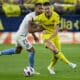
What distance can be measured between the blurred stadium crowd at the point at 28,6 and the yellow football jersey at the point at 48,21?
1259cm

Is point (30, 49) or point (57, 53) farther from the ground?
point (30, 49)

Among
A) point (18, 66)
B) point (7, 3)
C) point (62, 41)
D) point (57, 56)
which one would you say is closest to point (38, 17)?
point (57, 56)

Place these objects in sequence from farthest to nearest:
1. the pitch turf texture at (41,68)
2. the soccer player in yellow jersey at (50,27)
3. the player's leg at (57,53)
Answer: the soccer player in yellow jersey at (50,27) < the player's leg at (57,53) < the pitch turf texture at (41,68)

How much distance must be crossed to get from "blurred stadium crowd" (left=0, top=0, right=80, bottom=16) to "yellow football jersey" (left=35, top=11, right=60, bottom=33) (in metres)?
12.6

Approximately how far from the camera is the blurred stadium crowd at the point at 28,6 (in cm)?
2552

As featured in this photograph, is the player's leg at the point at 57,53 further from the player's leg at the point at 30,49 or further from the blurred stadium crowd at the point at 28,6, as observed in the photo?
the blurred stadium crowd at the point at 28,6

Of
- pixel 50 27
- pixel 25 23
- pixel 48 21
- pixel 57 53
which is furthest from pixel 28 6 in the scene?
pixel 57 53

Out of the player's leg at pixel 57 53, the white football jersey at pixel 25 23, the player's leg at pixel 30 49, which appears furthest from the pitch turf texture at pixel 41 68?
the white football jersey at pixel 25 23

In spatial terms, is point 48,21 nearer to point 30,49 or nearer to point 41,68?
point 30,49

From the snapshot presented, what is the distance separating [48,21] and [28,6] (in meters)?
13.1

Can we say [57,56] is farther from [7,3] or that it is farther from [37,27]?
[7,3]

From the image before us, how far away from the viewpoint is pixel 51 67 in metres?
13.2

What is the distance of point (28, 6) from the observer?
25688 mm

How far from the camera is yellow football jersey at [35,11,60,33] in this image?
1270 cm
